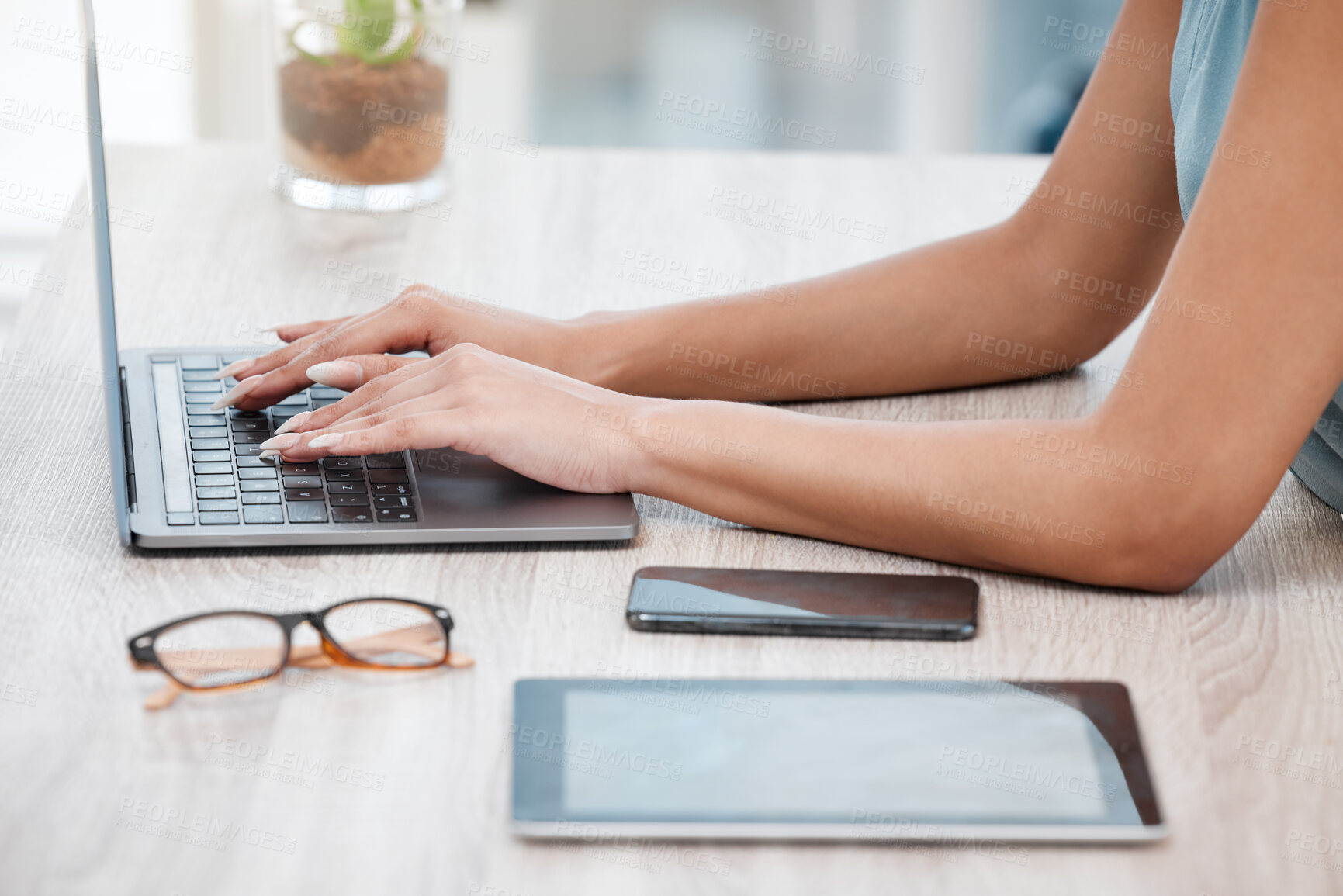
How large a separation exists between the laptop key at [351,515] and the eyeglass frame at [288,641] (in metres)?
0.10

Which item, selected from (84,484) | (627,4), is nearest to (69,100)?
(627,4)

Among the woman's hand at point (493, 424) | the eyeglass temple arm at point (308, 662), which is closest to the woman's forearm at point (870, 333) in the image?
the woman's hand at point (493, 424)

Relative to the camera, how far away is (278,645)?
0.70 meters

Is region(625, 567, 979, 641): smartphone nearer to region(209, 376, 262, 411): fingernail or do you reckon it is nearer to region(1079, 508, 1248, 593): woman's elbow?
region(1079, 508, 1248, 593): woman's elbow

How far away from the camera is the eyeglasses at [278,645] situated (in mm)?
684

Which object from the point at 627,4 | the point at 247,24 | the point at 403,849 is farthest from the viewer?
the point at 627,4

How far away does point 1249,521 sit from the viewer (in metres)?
0.78

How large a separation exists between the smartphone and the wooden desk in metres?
0.01

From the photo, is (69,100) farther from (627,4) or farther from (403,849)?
(403,849)

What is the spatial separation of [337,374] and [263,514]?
15cm

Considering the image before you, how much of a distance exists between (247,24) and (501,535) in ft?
9.73

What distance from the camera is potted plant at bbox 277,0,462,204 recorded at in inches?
51.3

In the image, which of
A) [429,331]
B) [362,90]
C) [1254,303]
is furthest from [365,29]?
[1254,303]

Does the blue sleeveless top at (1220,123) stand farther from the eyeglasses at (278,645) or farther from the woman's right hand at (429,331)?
the eyeglasses at (278,645)
